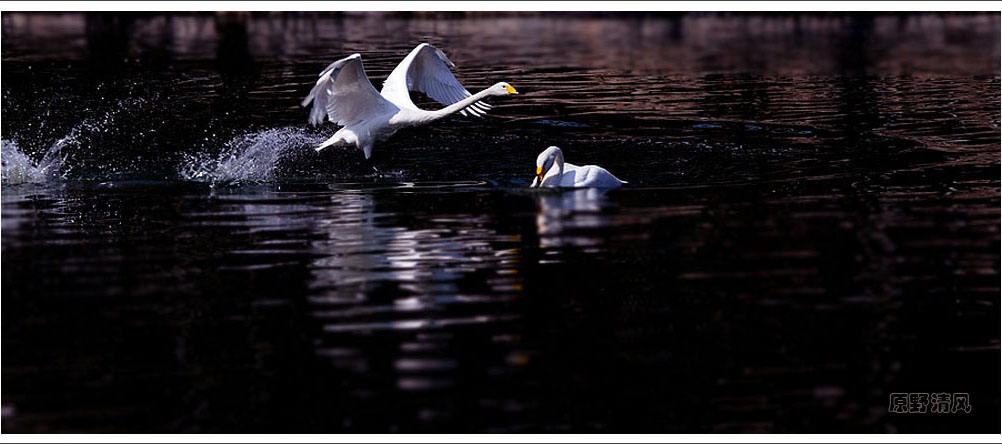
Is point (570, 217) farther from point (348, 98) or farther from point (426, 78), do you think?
point (426, 78)

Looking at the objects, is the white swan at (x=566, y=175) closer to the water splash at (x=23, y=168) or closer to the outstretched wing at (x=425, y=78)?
the outstretched wing at (x=425, y=78)

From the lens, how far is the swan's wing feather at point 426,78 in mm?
16969

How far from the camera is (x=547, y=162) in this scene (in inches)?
578

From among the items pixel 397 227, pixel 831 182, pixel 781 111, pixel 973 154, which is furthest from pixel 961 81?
pixel 397 227

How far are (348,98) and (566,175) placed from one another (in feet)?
9.64

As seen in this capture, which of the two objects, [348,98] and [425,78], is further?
[425,78]

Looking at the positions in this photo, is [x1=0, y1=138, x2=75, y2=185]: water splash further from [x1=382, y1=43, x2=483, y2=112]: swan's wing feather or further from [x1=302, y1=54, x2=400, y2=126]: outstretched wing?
[x1=382, y1=43, x2=483, y2=112]: swan's wing feather

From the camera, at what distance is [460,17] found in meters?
43.0

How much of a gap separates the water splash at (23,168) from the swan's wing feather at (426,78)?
3.69 meters

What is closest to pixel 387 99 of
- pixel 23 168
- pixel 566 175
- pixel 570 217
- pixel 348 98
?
pixel 348 98

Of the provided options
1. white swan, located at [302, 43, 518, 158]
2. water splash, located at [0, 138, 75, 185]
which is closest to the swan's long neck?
white swan, located at [302, 43, 518, 158]

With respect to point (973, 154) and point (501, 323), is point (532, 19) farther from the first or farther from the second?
point (501, 323)

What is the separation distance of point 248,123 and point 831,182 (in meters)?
8.48

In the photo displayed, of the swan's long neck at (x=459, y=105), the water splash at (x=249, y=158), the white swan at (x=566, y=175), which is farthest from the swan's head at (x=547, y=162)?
the water splash at (x=249, y=158)
